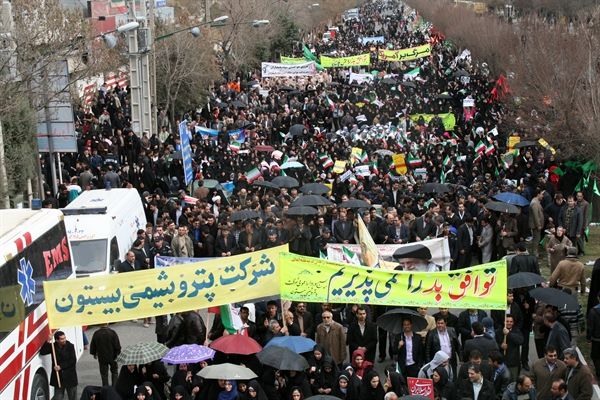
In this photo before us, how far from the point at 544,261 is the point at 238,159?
10.9 meters

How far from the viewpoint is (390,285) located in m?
14.7

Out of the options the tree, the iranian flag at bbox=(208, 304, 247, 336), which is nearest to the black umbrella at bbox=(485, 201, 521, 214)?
the iranian flag at bbox=(208, 304, 247, 336)

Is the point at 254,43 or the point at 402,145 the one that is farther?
the point at 254,43

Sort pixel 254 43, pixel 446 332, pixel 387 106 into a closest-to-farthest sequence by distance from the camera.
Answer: pixel 446 332 → pixel 387 106 → pixel 254 43

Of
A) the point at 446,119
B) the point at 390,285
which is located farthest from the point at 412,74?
the point at 390,285

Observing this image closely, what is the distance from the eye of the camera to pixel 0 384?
41.4ft

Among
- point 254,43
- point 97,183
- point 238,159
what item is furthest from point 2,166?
point 254,43

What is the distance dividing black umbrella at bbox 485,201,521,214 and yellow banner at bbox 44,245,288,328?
696cm

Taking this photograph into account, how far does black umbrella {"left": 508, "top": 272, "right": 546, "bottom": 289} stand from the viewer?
15.6 metres

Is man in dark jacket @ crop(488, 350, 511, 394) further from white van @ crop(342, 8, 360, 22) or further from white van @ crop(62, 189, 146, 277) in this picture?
white van @ crop(342, 8, 360, 22)

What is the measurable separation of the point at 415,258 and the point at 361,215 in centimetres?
239

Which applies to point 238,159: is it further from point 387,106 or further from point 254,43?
point 254,43

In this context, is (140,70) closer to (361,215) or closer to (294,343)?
(361,215)

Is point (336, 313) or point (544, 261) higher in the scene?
point (336, 313)
